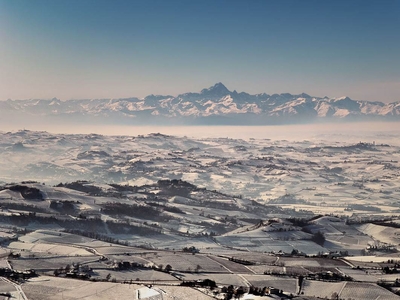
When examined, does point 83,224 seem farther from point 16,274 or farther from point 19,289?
point 19,289

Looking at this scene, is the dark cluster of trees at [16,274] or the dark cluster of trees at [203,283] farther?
the dark cluster of trees at [16,274]

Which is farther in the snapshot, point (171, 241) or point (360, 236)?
point (360, 236)

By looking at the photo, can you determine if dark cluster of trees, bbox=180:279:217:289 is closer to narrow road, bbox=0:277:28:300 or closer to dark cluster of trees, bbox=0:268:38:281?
narrow road, bbox=0:277:28:300

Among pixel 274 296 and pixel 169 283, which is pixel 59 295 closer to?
pixel 169 283

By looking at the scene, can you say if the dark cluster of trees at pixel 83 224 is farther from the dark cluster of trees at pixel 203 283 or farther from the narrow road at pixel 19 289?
the dark cluster of trees at pixel 203 283

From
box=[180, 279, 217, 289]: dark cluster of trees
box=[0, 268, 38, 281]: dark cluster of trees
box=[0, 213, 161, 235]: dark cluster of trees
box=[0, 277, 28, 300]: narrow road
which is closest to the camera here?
box=[0, 277, 28, 300]: narrow road

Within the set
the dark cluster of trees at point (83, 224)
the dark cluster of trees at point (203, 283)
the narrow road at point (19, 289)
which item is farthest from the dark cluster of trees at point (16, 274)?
the dark cluster of trees at point (83, 224)

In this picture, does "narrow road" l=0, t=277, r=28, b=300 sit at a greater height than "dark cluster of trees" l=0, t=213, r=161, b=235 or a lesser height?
greater

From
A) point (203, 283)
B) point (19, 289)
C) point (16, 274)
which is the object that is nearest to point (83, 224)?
point (16, 274)

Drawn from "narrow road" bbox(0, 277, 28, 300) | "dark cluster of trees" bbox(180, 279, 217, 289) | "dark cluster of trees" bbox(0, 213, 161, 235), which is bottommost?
"dark cluster of trees" bbox(0, 213, 161, 235)

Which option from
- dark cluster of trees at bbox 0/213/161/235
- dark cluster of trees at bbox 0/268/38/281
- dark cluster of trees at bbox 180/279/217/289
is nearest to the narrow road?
dark cluster of trees at bbox 0/268/38/281

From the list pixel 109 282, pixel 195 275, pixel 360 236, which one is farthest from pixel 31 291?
pixel 360 236
